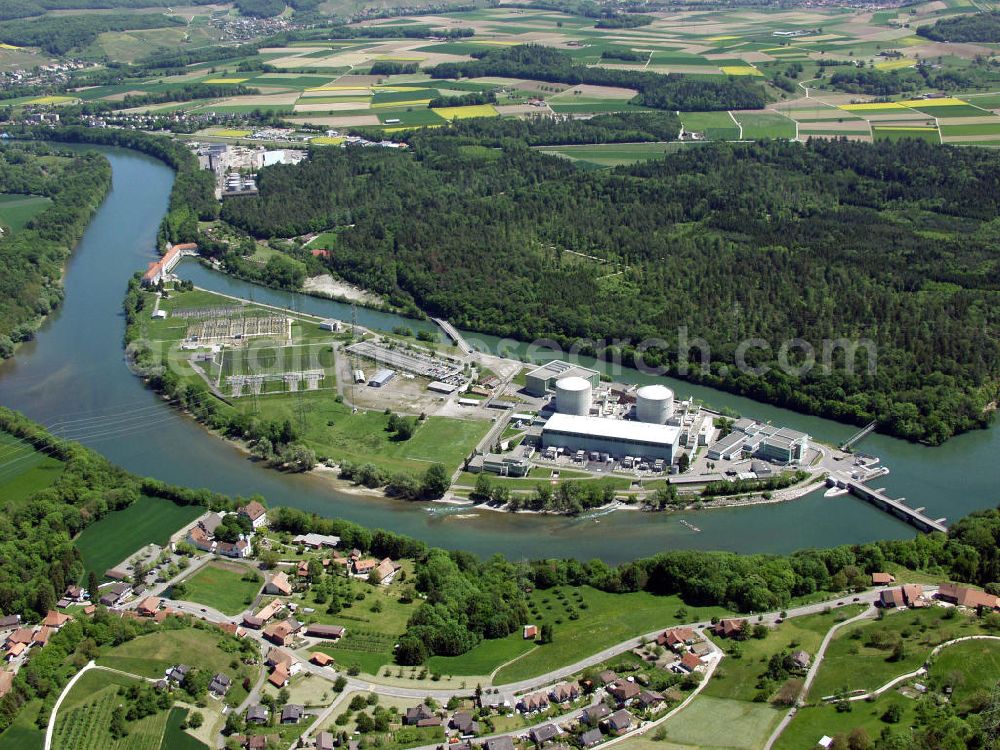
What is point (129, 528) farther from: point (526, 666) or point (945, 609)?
point (945, 609)

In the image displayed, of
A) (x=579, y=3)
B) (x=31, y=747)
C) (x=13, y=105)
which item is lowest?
(x=31, y=747)

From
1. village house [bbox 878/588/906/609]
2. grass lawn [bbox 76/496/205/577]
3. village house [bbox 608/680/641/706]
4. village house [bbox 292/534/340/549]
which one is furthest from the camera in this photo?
village house [bbox 292/534/340/549]

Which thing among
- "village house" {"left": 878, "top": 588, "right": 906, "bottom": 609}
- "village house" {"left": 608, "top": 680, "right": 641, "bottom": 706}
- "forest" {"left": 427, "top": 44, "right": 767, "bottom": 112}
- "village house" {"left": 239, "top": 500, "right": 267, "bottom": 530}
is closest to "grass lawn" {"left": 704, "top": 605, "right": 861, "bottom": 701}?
"village house" {"left": 878, "top": 588, "right": 906, "bottom": 609}

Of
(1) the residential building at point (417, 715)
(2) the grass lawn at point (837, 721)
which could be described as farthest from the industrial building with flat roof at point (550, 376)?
(2) the grass lawn at point (837, 721)

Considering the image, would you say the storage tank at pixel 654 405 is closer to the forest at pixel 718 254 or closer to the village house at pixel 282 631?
the forest at pixel 718 254

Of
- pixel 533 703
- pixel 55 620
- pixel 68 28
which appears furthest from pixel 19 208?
pixel 68 28

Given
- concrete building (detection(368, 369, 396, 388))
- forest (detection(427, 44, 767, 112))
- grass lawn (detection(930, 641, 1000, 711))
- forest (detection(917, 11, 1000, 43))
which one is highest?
forest (detection(917, 11, 1000, 43))

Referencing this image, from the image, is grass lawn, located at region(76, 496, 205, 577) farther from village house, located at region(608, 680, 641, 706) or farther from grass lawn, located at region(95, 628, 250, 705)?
village house, located at region(608, 680, 641, 706)

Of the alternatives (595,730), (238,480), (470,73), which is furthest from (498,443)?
(470,73)
